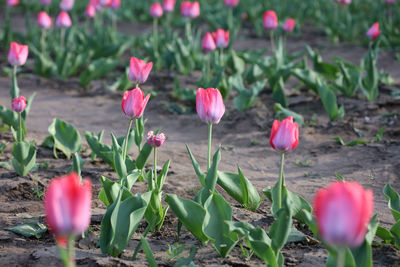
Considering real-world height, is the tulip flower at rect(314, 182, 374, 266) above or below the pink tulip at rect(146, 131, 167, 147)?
above

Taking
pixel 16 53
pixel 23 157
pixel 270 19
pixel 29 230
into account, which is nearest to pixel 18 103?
pixel 23 157

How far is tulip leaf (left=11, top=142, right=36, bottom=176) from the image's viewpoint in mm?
3496

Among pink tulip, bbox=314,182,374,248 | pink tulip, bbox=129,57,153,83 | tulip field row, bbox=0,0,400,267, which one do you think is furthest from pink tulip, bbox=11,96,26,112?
pink tulip, bbox=314,182,374,248

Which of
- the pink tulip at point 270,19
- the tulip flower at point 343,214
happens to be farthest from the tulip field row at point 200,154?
the pink tulip at point 270,19

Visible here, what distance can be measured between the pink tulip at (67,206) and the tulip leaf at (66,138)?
2.67 meters

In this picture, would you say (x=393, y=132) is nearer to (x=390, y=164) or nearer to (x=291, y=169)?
Result: (x=390, y=164)

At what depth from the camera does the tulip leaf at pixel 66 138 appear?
13.2 ft

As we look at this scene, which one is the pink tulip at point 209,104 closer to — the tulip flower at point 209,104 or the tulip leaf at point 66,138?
the tulip flower at point 209,104

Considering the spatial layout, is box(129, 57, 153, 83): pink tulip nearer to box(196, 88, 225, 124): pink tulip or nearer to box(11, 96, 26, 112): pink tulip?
box(11, 96, 26, 112): pink tulip

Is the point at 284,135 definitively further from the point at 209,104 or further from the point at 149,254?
the point at 149,254

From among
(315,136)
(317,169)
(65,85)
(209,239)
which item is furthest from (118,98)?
(209,239)

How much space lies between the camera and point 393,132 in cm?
477

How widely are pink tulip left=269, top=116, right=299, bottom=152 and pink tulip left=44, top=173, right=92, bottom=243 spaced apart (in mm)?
1087

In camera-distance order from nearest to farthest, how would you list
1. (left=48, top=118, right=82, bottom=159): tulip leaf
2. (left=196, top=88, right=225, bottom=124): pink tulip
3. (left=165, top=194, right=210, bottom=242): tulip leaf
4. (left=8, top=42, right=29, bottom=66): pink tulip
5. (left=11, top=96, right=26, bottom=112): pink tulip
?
(left=165, top=194, right=210, bottom=242): tulip leaf, (left=196, top=88, right=225, bottom=124): pink tulip, (left=11, top=96, right=26, bottom=112): pink tulip, (left=8, top=42, right=29, bottom=66): pink tulip, (left=48, top=118, right=82, bottom=159): tulip leaf
